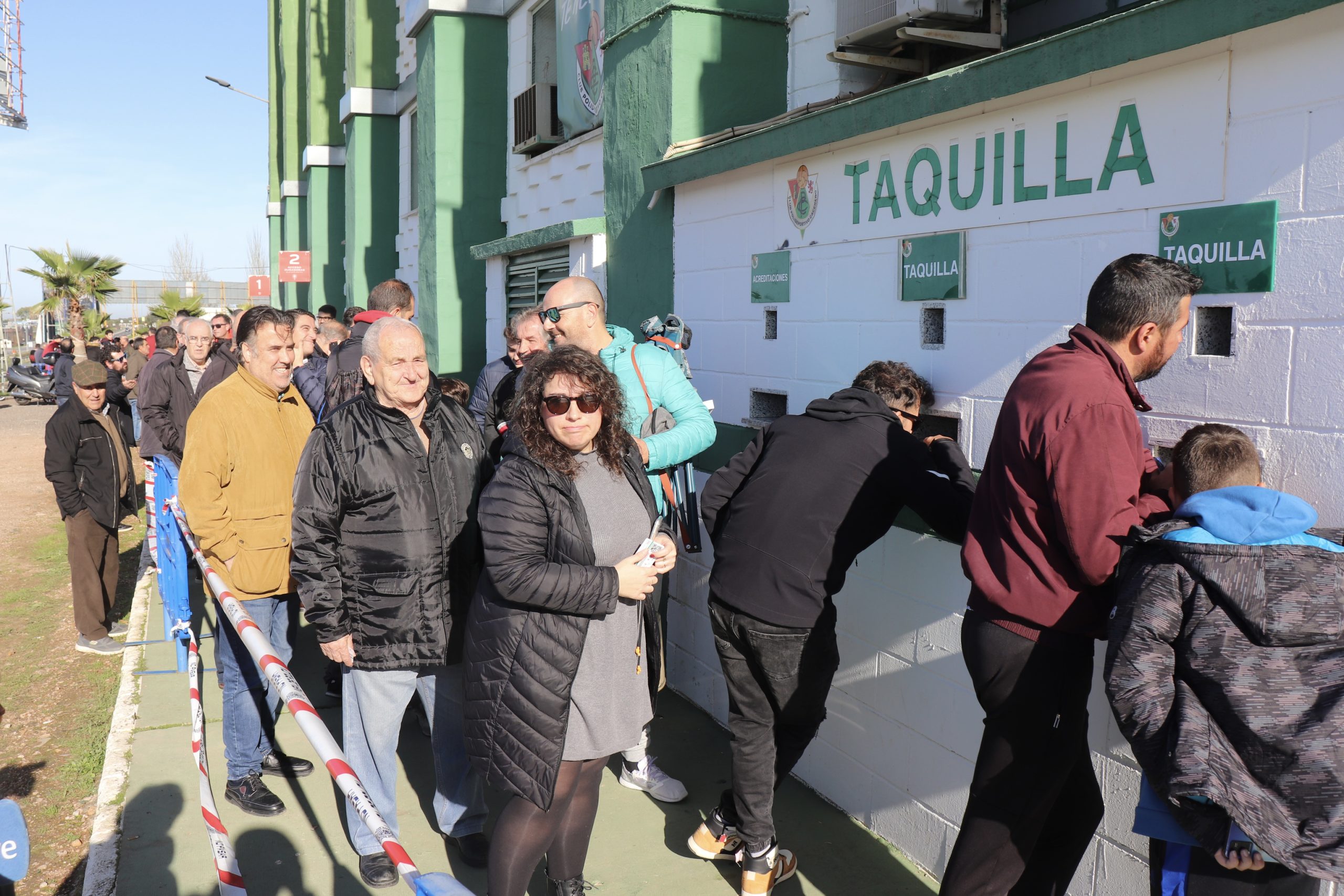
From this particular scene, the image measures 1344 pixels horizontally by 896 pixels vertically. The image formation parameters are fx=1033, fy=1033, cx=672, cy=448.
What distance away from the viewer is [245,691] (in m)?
4.44

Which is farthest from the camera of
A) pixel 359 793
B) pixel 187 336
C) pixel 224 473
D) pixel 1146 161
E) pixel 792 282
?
pixel 187 336

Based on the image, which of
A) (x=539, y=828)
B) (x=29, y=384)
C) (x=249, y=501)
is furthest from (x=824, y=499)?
(x=29, y=384)

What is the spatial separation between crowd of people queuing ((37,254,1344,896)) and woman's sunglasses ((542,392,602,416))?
0.04 feet

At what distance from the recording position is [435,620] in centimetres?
381

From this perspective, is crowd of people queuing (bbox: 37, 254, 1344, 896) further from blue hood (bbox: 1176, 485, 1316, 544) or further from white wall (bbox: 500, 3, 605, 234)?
white wall (bbox: 500, 3, 605, 234)

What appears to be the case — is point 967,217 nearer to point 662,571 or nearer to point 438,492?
point 662,571

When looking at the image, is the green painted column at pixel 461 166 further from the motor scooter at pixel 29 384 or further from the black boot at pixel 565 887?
the motor scooter at pixel 29 384

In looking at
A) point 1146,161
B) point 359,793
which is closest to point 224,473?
point 359,793

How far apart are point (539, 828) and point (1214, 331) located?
8.02 feet

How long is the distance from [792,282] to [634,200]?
1768mm

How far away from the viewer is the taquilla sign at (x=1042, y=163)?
2.96 metres

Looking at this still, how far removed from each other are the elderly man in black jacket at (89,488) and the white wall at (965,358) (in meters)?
4.00

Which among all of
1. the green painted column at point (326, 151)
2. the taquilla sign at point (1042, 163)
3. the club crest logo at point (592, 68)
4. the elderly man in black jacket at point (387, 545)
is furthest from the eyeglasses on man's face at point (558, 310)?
the green painted column at point (326, 151)

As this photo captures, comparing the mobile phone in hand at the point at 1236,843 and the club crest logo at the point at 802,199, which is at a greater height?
the club crest logo at the point at 802,199
